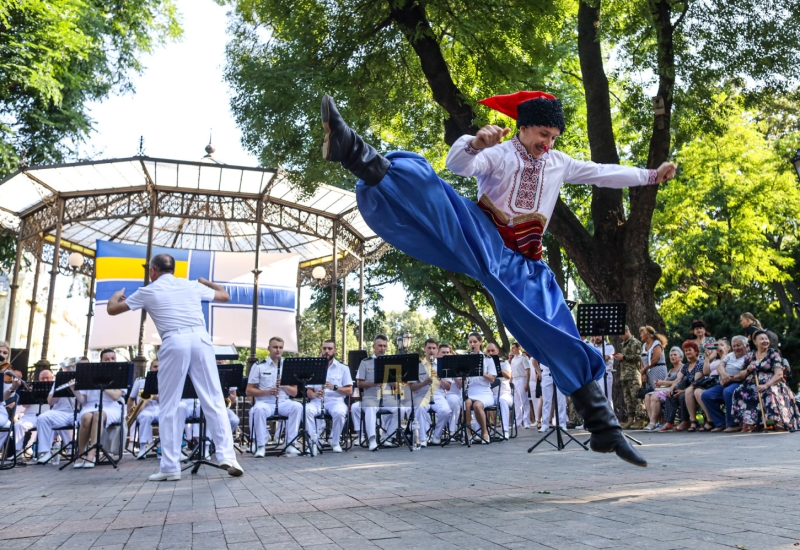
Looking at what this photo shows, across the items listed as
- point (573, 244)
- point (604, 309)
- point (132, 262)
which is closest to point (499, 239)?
point (604, 309)

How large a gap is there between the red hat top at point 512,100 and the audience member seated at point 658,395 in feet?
30.1

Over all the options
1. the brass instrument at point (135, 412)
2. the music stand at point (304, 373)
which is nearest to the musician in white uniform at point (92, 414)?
the brass instrument at point (135, 412)

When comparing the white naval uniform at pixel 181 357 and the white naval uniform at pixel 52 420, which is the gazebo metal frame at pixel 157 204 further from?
the white naval uniform at pixel 181 357

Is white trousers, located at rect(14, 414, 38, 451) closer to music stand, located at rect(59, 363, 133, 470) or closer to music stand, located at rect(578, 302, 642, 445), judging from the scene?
music stand, located at rect(59, 363, 133, 470)

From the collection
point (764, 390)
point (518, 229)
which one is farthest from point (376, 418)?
point (518, 229)

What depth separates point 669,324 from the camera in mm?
24125

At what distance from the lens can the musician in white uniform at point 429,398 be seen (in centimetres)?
1195

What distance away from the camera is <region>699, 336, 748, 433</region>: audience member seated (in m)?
11.5

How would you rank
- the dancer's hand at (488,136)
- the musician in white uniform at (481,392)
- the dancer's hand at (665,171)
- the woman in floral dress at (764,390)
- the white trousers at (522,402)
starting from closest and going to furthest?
1. the dancer's hand at (488,136)
2. the dancer's hand at (665,171)
3. the woman in floral dress at (764,390)
4. the musician in white uniform at (481,392)
5. the white trousers at (522,402)

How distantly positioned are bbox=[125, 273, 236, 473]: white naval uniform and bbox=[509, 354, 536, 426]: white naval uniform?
1028 centimetres

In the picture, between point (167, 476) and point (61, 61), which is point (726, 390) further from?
point (61, 61)

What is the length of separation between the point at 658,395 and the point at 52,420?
10296mm

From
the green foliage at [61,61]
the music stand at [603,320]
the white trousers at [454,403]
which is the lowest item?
the white trousers at [454,403]

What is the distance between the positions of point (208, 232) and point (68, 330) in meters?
15.2
